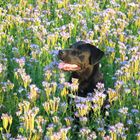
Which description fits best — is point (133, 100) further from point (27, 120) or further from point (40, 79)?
point (27, 120)

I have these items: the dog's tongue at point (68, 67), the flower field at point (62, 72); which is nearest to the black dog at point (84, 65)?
the dog's tongue at point (68, 67)

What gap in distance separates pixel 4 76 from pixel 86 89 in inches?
36.4

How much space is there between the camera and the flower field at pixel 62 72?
4.02 m

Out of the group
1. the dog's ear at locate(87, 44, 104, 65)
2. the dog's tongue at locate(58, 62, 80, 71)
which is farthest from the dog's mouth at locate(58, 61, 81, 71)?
the dog's ear at locate(87, 44, 104, 65)

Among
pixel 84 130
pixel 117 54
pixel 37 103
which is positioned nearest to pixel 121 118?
pixel 84 130

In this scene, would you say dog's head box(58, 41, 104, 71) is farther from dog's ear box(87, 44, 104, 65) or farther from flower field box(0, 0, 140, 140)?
flower field box(0, 0, 140, 140)

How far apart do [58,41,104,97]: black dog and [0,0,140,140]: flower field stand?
0.16m

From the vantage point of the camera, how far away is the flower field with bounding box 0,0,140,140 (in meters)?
4.02

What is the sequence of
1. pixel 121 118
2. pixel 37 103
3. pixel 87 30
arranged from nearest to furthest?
1. pixel 121 118
2. pixel 37 103
3. pixel 87 30

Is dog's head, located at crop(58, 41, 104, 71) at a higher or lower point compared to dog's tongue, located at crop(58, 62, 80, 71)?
higher

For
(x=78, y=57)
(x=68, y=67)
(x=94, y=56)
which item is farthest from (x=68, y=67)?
(x=94, y=56)

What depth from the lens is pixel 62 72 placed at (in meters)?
5.14

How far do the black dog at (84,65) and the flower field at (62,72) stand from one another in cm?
16

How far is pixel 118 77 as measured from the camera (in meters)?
5.05
